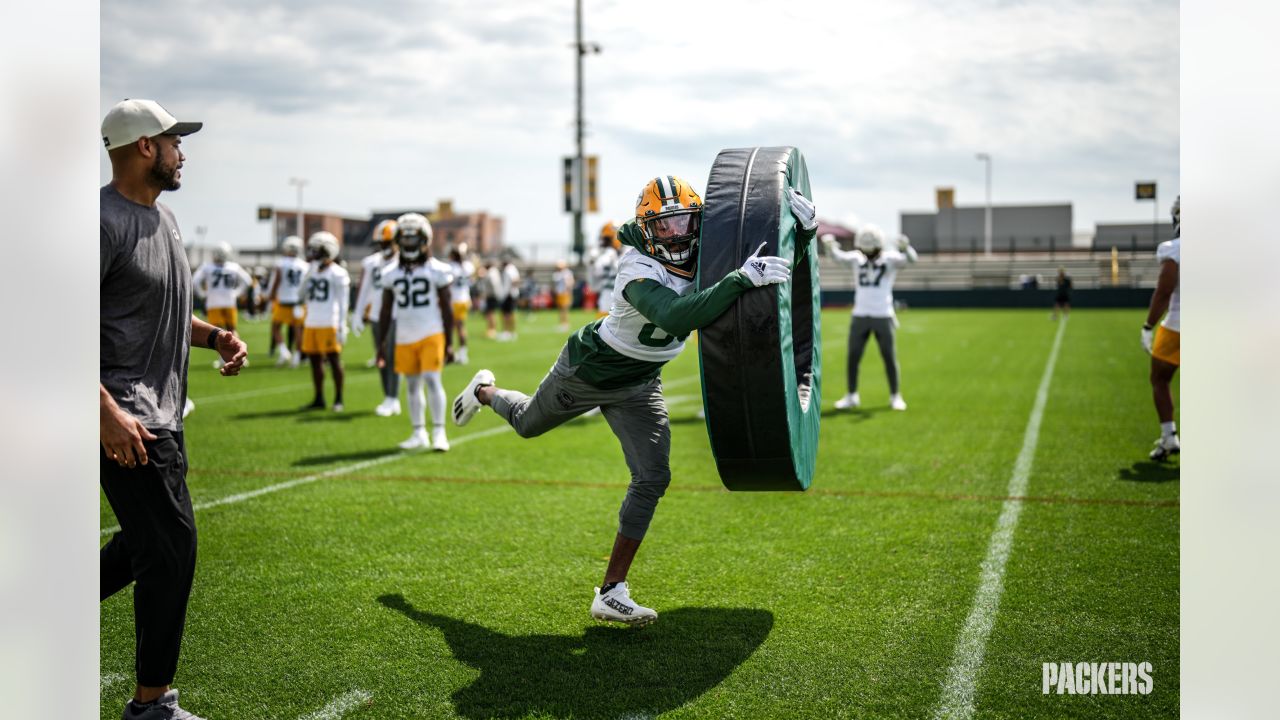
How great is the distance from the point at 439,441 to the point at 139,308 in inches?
232

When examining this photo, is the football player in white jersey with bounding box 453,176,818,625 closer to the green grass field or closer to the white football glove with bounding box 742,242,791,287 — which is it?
the white football glove with bounding box 742,242,791,287

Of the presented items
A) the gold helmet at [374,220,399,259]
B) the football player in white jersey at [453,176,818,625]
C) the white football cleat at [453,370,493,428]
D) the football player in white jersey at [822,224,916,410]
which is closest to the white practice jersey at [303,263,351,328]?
the gold helmet at [374,220,399,259]

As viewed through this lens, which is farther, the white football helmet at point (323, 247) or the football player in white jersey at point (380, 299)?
the white football helmet at point (323, 247)

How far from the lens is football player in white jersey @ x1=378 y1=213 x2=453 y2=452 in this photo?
9.26 meters

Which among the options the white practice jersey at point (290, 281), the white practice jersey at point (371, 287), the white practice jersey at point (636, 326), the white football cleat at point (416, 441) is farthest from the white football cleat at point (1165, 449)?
the white practice jersey at point (290, 281)

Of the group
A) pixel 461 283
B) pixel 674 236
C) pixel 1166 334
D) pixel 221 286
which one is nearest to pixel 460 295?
pixel 461 283

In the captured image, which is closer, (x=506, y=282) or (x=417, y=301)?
(x=417, y=301)

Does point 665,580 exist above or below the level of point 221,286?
below

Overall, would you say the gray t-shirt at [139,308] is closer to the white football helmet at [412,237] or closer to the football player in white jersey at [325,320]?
the white football helmet at [412,237]

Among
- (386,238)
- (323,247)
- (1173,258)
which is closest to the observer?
(1173,258)

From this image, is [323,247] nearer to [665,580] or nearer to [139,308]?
[665,580]

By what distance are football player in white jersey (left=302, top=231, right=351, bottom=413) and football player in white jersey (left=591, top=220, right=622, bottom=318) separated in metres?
3.08

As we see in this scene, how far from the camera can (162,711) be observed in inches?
140

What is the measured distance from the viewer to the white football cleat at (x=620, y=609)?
4492mm
